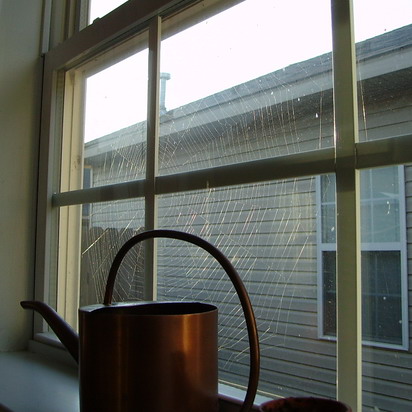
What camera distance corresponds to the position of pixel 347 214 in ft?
1.84

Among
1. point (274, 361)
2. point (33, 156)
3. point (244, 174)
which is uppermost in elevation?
point (33, 156)

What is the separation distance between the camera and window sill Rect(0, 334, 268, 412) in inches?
29.5

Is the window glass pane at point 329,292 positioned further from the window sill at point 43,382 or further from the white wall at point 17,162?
the white wall at point 17,162

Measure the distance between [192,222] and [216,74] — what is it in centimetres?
25

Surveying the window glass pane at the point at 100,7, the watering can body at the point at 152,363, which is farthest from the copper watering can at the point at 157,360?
the window glass pane at the point at 100,7

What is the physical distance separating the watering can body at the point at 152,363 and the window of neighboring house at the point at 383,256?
0.61ft

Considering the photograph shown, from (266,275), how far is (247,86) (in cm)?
29

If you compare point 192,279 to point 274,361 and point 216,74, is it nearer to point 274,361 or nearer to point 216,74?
point 274,361

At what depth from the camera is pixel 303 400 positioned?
0.46 metres

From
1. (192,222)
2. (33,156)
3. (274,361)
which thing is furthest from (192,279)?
(33,156)

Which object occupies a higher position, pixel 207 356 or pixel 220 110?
pixel 220 110

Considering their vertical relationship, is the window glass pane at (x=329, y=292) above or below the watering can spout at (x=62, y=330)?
above

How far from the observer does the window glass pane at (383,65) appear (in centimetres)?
55

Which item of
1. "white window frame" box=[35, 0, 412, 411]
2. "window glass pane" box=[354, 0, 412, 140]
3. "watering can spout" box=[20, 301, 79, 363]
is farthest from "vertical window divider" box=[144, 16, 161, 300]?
"window glass pane" box=[354, 0, 412, 140]
